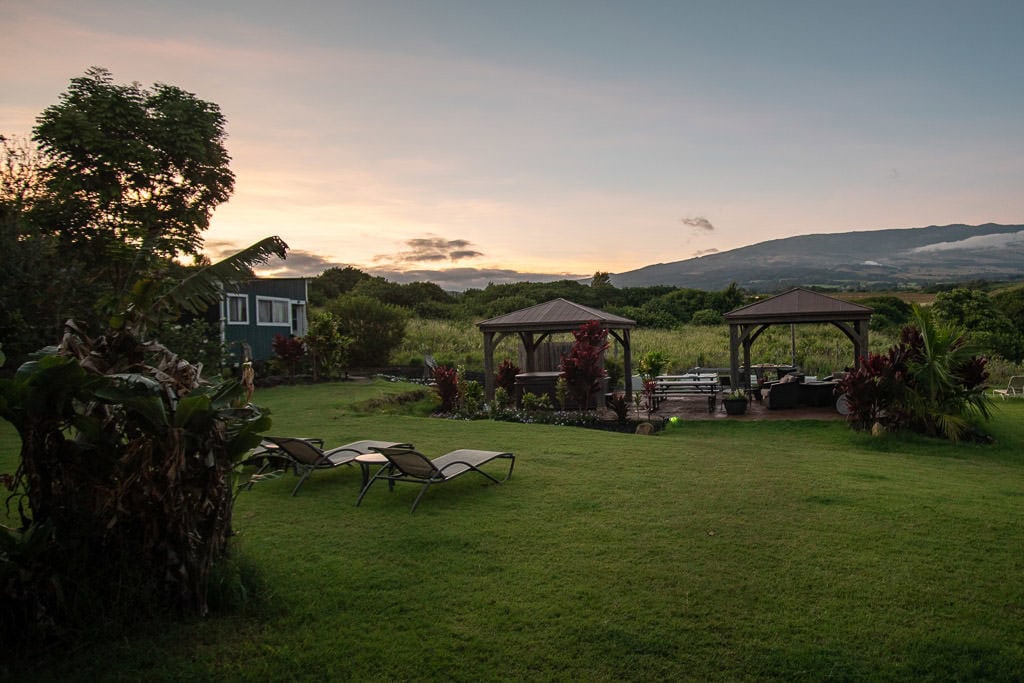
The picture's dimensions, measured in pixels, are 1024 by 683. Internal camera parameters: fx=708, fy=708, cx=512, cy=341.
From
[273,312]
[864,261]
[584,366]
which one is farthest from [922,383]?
[864,261]

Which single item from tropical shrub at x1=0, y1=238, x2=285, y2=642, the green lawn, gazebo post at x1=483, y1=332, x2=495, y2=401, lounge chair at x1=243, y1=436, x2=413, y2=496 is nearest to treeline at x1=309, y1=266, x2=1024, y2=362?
the green lawn

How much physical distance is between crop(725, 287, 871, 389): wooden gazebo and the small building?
17.2m

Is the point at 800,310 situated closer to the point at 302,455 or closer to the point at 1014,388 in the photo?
the point at 1014,388

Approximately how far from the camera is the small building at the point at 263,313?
27.7 metres

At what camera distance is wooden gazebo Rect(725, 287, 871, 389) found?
15883 millimetres

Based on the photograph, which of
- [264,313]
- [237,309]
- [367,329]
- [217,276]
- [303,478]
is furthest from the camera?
[264,313]

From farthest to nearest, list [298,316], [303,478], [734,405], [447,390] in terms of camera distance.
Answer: [298,316]
[447,390]
[734,405]
[303,478]

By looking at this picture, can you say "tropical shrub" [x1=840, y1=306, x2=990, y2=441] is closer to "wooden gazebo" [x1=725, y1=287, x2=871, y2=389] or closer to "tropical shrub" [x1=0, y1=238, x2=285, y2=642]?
"wooden gazebo" [x1=725, y1=287, x2=871, y2=389]

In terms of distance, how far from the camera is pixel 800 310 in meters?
16.1

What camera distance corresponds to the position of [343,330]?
28.7 m

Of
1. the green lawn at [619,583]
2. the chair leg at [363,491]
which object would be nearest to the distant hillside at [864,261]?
the green lawn at [619,583]

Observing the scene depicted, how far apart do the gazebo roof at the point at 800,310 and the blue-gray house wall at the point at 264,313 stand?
17.6 m

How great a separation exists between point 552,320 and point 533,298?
114ft

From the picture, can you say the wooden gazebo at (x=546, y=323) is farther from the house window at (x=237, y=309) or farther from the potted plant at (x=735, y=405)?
the house window at (x=237, y=309)
